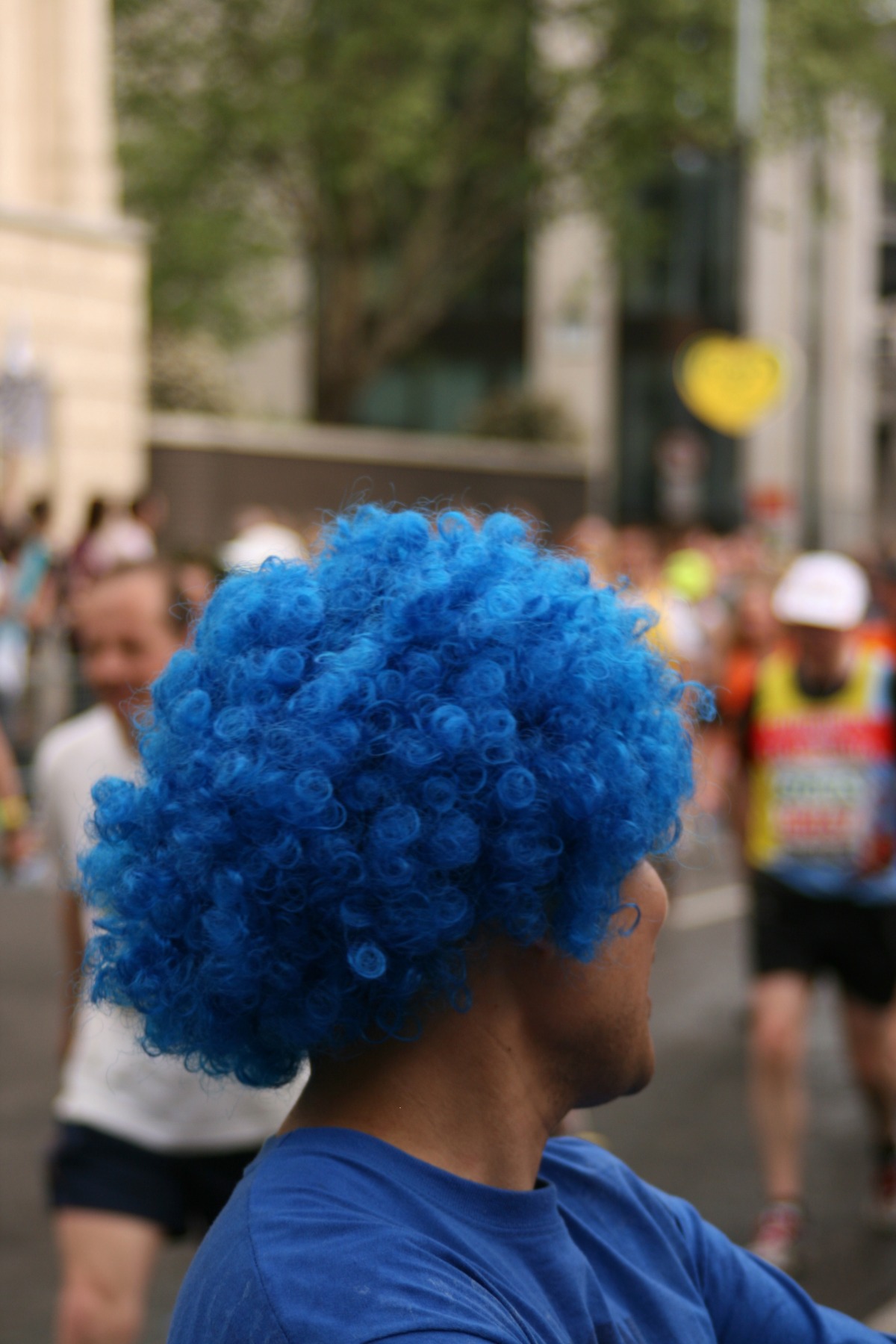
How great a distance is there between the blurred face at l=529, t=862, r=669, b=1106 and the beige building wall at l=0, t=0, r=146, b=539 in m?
16.7

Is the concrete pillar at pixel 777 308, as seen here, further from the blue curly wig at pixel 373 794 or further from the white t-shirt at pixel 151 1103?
the blue curly wig at pixel 373 794

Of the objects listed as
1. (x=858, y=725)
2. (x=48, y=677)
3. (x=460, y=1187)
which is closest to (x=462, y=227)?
(x=48, y=677)

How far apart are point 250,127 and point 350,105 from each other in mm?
1485

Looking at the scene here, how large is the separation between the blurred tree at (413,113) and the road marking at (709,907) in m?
13.7

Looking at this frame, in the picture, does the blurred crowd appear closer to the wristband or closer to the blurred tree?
the wristband

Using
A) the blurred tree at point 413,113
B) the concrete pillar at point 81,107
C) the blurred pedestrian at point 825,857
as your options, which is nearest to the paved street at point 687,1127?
the blurred pedestrian at point 825,857

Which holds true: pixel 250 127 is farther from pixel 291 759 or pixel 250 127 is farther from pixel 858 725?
pixel 291 759

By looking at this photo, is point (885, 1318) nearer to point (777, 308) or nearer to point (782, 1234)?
point (782, 1234)

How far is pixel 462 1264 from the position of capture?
4.34 ft

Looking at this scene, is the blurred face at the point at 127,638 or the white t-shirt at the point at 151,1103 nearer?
the white t-shirt at the point at 151,1103

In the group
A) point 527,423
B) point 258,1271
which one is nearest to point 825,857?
point 258,1271

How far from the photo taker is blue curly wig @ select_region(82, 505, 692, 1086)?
54.2 inches

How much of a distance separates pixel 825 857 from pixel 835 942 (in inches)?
10.3

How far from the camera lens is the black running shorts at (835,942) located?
16.4ft
